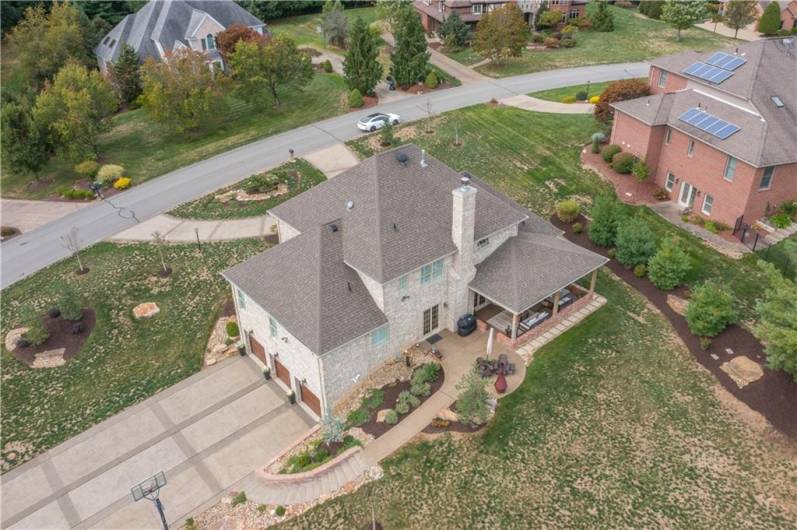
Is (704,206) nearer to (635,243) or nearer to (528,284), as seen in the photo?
(635,243)

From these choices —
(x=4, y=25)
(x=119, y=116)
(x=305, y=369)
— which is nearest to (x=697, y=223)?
(x=305, y=369)

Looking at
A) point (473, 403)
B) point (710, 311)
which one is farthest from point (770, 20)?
point (473, 403)

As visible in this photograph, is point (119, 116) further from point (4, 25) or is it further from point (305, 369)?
point (305, 369)

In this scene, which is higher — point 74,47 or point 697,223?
point 74,47

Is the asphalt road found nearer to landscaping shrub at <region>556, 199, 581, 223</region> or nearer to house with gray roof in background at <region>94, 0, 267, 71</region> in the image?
house with gray roof in background at <region>94, 0, 267, 71</region>

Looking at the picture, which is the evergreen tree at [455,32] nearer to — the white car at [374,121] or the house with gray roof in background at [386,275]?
the white car at [374,121]

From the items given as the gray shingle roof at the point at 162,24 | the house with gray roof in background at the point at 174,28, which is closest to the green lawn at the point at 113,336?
the house with gray roof in background at the point at 174,28
